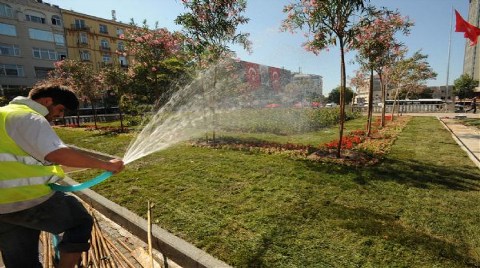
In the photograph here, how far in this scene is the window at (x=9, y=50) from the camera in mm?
43281

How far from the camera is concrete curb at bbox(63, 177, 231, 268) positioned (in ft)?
12.5

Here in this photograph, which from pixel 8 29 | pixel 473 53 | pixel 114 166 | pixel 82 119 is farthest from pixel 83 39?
pixel 473 53

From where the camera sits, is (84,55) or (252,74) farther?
(84,55)

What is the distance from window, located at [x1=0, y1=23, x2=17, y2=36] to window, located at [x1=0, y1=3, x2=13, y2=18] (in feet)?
4.79

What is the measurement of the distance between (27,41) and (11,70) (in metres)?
5.49

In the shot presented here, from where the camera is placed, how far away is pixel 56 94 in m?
2.67

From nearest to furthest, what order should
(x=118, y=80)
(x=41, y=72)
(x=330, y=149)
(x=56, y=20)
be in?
(x=330, y=149), (x=118, y=80), (x=41, y=72), (x=56, y=20)

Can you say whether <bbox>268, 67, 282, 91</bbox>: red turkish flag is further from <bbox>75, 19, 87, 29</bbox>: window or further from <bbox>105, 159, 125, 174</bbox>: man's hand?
<bbox>105, 159, 125, 174</bbox>: man's hand

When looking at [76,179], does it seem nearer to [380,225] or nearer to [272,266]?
[272,266]

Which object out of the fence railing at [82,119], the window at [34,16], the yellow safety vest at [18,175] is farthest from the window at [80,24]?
the yellow safety vest at [18,175]

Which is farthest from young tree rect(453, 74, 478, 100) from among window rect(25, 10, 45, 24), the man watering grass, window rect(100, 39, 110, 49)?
window rect(25, 10, 45, 24)

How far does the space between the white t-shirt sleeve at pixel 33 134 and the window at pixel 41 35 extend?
56.9 m

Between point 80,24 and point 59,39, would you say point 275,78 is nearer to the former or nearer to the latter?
point 80,24

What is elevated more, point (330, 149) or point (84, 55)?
point (84, 55)
